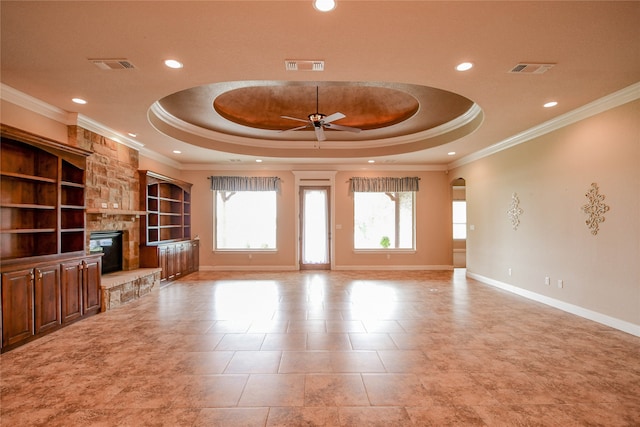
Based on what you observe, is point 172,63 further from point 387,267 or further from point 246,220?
point 387,267

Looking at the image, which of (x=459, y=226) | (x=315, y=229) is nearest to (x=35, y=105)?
(x=315, y=229)

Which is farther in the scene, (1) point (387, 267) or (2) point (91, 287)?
(1) point (387, 267)

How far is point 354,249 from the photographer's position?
811 centimetres

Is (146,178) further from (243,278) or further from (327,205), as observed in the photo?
(327,205)

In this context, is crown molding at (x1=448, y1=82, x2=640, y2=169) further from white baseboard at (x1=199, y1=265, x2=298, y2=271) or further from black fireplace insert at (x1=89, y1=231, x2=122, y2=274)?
black fireplace insert at (x1=89, y1=231, x2=122, y2=274)

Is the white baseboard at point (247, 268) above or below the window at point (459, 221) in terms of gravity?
below

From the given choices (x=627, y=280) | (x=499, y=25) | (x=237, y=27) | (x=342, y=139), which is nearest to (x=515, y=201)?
(x=627, y=280)

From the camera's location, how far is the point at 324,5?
83.9 inches

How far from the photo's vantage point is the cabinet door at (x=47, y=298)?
345 centimetres

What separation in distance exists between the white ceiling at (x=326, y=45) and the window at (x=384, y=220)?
449 cm

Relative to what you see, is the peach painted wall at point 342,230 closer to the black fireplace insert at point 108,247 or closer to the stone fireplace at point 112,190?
the stone fireplace at point 112,190

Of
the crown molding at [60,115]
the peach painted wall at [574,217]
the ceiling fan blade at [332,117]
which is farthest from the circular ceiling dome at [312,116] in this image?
the peach painted wall at [574,217]

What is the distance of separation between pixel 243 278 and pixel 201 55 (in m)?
5.14

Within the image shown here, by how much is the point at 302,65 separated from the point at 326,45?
0.40 m
